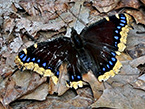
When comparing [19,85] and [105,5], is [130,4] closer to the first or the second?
[105,5]

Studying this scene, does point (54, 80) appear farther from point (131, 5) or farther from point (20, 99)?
point (131, 5)

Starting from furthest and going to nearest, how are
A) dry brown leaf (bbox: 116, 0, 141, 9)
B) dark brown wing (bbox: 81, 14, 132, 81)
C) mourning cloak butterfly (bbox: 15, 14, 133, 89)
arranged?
dry brown leaf (bbox: 116, 0, 141, 9)
dark brown wing (bbox: 81, 14, 132, 81)
mourning cloak butterfly (bbox: 15, 14, 133, 89)

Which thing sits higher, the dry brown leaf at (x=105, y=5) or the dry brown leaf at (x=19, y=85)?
the dry brown leaf at (x=105, y=5)

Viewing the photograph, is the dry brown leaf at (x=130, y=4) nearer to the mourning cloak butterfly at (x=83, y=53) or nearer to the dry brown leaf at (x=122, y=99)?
the mourning cloak butterfly at (x=83, y=53)

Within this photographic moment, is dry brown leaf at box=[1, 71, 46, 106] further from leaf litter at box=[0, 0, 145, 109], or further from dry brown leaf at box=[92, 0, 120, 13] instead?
dry brown leaf at box=[92, 0, 120, 13]

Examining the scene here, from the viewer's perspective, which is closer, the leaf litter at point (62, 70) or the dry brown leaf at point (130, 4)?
the leaf litter at point (62, 70)

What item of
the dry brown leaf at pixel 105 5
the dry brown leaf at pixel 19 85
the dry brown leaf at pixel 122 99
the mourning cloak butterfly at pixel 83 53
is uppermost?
the dry brown leaf at pixel 105 5

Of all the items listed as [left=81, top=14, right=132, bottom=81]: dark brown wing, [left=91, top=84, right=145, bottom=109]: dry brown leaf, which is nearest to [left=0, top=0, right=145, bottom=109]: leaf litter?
[left=91, top=84, right=145, bottom=109]: dry brown leaf

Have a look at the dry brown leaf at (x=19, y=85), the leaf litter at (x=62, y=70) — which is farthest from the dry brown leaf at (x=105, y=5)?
the dry brown leaf at (x=19, y=85)

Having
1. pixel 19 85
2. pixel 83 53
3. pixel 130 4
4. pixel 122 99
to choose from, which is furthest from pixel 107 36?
pixel 19 85
